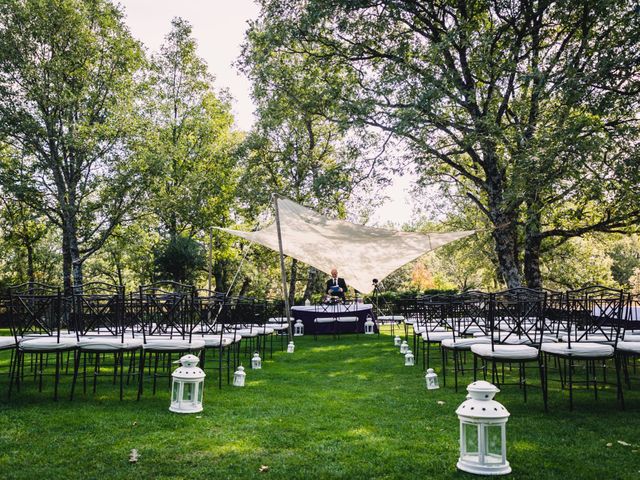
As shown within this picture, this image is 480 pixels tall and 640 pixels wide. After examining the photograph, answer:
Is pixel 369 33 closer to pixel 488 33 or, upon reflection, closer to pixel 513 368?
pixel 488 33

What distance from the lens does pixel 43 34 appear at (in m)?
15.3

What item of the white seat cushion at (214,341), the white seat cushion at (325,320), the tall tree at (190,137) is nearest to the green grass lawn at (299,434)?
the white seat cushion at (214,341)

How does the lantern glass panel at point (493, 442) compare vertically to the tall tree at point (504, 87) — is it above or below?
below

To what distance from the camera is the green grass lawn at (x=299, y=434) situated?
2818 millimetres

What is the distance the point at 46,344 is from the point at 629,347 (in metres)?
4.93

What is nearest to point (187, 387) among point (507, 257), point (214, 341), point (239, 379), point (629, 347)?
point (214, 341)

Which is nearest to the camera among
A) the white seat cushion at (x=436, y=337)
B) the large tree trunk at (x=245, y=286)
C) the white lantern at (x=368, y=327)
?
the white seat cushion at (x=436, y=337)

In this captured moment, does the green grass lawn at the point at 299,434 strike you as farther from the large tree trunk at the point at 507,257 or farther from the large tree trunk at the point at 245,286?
the large tree trunk at the point at 245,286

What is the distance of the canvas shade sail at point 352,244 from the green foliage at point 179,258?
7.81 m

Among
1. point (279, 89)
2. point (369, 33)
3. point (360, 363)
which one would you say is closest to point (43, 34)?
point (279, 89)

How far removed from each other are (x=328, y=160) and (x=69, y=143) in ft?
32.7

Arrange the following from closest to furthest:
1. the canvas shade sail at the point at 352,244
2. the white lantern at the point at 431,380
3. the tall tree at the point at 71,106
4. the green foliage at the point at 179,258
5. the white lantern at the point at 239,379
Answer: the white lantern at the point at 431,380, the white lantern at the point at 239,379, the canvas shade sail at the point at 352,244, the tall tree at the point at 71,106, the green foliage at the point at 179,258

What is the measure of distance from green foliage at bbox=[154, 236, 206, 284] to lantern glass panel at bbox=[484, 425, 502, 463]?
Result: 47.7 ft

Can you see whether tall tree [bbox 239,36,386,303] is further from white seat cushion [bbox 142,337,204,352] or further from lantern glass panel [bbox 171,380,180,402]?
lantern glass panel [bbox 171,380,180,402]
